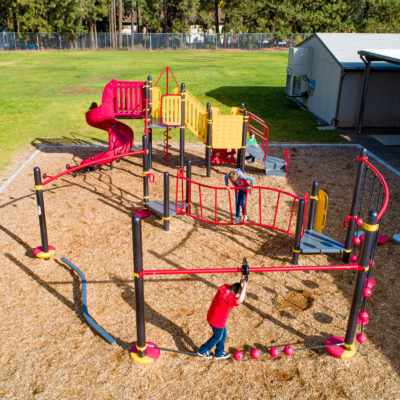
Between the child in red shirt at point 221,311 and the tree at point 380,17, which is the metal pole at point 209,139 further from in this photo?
the tree at point 380,17

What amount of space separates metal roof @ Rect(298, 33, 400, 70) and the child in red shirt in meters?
15.7

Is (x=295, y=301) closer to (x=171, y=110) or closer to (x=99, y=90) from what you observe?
(x=171, y=110)

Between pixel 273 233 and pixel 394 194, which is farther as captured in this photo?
pixel 394 194

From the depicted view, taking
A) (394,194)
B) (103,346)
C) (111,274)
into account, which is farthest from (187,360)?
(394,194)

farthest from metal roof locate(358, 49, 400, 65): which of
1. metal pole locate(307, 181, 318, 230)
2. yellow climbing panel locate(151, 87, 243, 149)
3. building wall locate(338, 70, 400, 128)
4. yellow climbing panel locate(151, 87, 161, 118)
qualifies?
yellow climbing panel locate(151, 87, 161, 118)

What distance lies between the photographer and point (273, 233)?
10281 mm

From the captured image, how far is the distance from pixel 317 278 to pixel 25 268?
5722 millimetres

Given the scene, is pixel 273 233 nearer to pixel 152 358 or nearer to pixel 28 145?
pixel 152 358

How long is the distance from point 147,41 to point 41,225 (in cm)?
5275

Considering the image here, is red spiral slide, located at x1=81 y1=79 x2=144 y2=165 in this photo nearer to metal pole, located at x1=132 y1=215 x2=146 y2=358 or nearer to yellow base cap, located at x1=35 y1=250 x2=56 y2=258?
yellow base cap, located at x1=35 y1=250 x2=56 y2=258

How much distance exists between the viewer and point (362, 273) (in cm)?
610

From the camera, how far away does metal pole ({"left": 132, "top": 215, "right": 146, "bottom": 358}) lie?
18.7 ft

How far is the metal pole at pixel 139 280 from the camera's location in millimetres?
5715

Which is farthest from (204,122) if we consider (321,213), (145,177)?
(321,213)
